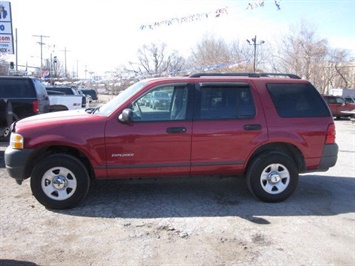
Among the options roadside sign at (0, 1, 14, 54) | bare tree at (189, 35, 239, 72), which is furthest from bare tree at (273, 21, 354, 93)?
roadside sign at (0, 1, 14, 54)

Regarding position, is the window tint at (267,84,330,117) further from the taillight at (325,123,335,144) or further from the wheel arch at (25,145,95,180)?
the wheel arch at (25,145,95,180)

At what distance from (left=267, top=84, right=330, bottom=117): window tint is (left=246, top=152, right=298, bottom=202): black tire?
0.70 meters

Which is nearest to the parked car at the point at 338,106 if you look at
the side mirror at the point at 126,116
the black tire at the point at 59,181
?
the side mirror at the point at 126,116

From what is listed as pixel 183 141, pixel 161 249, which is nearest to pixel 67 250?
pixel 161 249

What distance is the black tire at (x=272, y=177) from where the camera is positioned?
539cm

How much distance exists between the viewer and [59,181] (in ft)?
16.2

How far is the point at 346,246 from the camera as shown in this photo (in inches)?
161

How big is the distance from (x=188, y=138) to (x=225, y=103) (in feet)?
2.62

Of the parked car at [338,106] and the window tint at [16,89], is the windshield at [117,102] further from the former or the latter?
the parked car at [338,106]

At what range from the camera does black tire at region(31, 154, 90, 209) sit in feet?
16.1

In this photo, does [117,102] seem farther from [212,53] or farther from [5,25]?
[212,53]

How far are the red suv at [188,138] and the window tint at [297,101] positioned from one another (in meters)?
0.02

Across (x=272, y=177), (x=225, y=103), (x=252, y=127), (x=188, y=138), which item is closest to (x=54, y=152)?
(x=188, y=138)

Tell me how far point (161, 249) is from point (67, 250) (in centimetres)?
99
